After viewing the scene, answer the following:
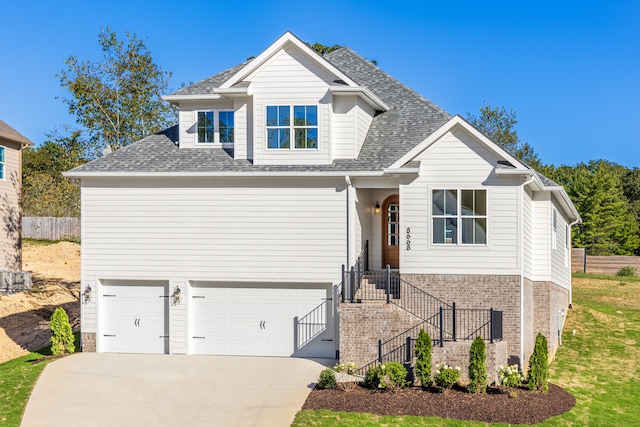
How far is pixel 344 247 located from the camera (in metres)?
23.1

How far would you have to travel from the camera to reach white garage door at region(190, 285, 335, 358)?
23.4m

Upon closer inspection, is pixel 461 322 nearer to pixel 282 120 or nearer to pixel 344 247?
pixel 344 247

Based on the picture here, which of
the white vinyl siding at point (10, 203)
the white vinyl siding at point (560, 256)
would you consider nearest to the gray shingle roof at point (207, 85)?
the white vinyl siding at point (560, 256)

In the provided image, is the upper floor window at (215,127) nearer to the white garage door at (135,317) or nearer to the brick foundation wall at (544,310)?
the white garage door at (135,317)

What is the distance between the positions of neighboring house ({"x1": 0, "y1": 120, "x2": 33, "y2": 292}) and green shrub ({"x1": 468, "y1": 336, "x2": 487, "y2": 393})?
21.6 meters

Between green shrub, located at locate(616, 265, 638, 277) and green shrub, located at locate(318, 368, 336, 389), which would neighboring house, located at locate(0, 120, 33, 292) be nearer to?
green shrub, located at locate(318, 368, 336, 389)

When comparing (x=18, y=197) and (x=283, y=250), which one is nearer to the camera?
(x=283, y=250)

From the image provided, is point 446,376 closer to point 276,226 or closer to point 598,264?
point 276,226

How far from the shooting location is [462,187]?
21891mm

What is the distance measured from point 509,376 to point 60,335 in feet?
41.5

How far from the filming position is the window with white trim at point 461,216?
21.9 meters

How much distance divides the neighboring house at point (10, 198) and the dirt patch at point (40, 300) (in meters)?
1.60

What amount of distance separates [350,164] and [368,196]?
1.77m

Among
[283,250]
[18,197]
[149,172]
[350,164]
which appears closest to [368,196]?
[350,164]
